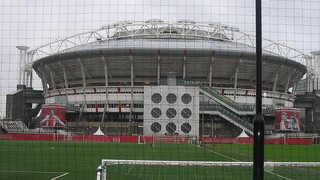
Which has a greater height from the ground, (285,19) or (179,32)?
(179,32)

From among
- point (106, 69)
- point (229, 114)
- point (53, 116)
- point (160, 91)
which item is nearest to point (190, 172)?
point (160, 91)

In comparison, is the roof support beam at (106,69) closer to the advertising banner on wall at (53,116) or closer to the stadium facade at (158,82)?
the stadium facade at (158,82)

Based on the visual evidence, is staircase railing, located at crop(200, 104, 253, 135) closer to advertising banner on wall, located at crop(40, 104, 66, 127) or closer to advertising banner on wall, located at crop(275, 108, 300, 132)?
advertising banner on wall, located at crop(275, 108, 300, 132)

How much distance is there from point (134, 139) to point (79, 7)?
41.4 metres

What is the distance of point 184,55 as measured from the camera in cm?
6372

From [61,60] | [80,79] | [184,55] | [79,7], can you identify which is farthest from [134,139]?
[79,7]

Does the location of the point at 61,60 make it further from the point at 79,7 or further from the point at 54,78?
the point at 79,7

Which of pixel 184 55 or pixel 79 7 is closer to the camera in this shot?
pixel 79 7

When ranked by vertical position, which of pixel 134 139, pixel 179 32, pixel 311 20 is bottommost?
pixel 134 139

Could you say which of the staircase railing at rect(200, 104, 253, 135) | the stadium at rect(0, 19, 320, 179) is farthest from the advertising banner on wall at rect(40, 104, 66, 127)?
the staircase railing at rect(200, 104, 253, 135)

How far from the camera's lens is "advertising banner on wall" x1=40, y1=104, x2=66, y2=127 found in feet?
200

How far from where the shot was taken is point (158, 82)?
69.3m

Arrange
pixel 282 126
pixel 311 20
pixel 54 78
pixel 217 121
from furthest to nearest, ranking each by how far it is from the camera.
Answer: pixel 54 78 < pixel 217 121 < pixel 282 126 < pixel 311 20

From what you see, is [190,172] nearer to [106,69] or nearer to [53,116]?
[53,116]
